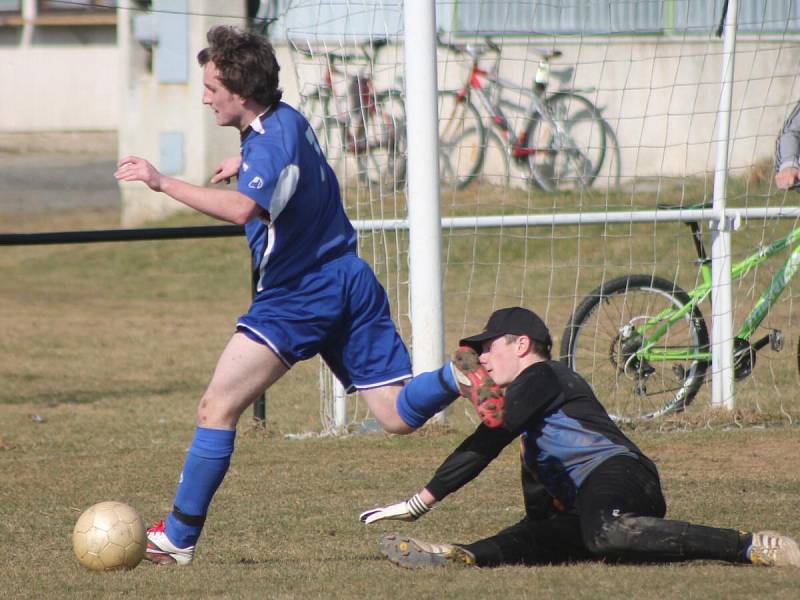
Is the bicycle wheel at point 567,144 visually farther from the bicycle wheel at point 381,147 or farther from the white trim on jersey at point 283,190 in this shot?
the white trim on jersey at point 283,190

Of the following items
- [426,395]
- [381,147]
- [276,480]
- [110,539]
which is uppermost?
[381,147]

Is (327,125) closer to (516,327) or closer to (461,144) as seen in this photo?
(461,144)

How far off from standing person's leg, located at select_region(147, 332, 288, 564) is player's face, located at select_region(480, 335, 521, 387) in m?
0.82

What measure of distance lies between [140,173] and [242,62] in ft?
1.95

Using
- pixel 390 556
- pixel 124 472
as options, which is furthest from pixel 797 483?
pixel 124 472

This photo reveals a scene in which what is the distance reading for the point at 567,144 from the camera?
11750mm

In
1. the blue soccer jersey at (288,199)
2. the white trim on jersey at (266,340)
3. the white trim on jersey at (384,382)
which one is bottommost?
the white trim on jersey at (384,382)

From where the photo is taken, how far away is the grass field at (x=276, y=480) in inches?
188

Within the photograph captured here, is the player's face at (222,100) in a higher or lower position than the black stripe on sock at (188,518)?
higher

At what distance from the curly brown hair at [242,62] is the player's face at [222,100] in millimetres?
21

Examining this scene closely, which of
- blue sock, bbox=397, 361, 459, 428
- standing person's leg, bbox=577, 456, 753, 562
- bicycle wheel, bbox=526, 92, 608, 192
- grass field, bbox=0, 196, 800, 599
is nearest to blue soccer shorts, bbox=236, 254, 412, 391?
blue sock, bbox=397, 361, 459, 428

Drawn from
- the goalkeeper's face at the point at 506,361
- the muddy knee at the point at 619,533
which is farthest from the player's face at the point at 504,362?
the muddy knee at the point at 619,533

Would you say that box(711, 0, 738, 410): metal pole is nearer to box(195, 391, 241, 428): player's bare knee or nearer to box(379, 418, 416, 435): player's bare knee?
box(379, 418, 416, 435): player's bare knee

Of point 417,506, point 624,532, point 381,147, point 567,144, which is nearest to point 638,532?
point 624,532
